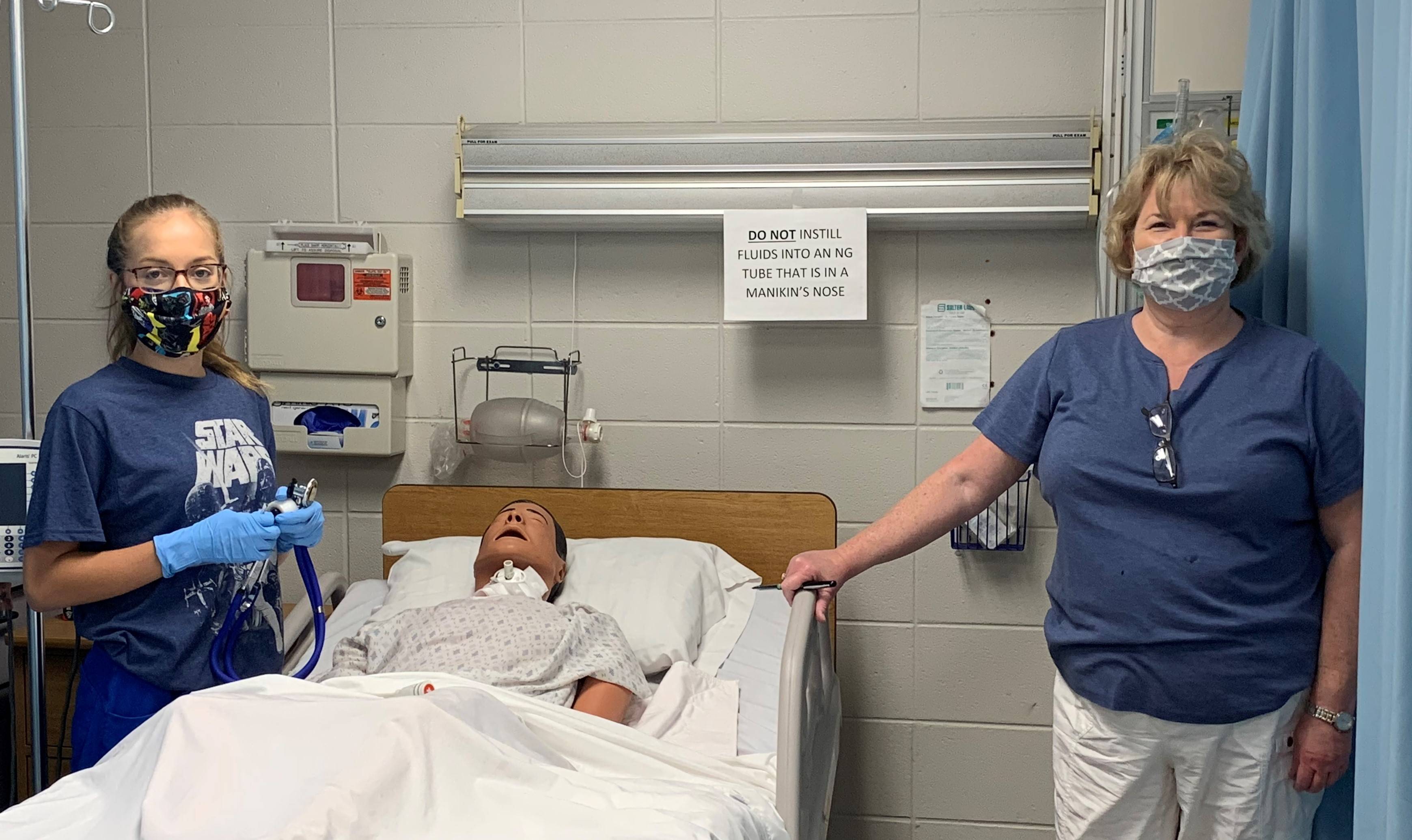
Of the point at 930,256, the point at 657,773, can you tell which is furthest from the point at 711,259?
the point at 657,773

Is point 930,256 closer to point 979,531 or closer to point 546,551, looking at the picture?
point 979,531

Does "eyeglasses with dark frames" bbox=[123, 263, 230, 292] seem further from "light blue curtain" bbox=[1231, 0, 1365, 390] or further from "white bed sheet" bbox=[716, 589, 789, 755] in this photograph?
"light blue curtain" bbox=[1231, 0, 1365, 390]

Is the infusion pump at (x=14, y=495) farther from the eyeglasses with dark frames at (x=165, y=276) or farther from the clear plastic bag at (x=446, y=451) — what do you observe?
the clear plastic bag at (x=446, y=451)

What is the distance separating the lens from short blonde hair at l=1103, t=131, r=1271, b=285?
1635 mm

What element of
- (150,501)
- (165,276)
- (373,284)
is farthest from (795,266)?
(150,501)

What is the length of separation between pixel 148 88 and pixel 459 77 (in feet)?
2.74

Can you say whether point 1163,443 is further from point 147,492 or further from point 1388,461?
point 147,492

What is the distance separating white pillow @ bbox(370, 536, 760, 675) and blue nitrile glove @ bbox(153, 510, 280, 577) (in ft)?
1.91

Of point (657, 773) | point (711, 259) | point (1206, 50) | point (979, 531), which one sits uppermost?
point (1206, 50)

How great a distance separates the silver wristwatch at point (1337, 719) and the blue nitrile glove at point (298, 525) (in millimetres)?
1521

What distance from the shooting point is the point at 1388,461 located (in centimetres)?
125

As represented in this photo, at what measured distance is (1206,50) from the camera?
7.40ft

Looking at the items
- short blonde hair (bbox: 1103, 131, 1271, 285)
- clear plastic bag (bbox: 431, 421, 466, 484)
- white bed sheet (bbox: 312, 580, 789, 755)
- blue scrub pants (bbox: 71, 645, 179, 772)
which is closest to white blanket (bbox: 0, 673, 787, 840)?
blue scrub pants (bbox: 71, 645, 179, 772)

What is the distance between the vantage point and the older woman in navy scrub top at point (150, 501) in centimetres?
166
